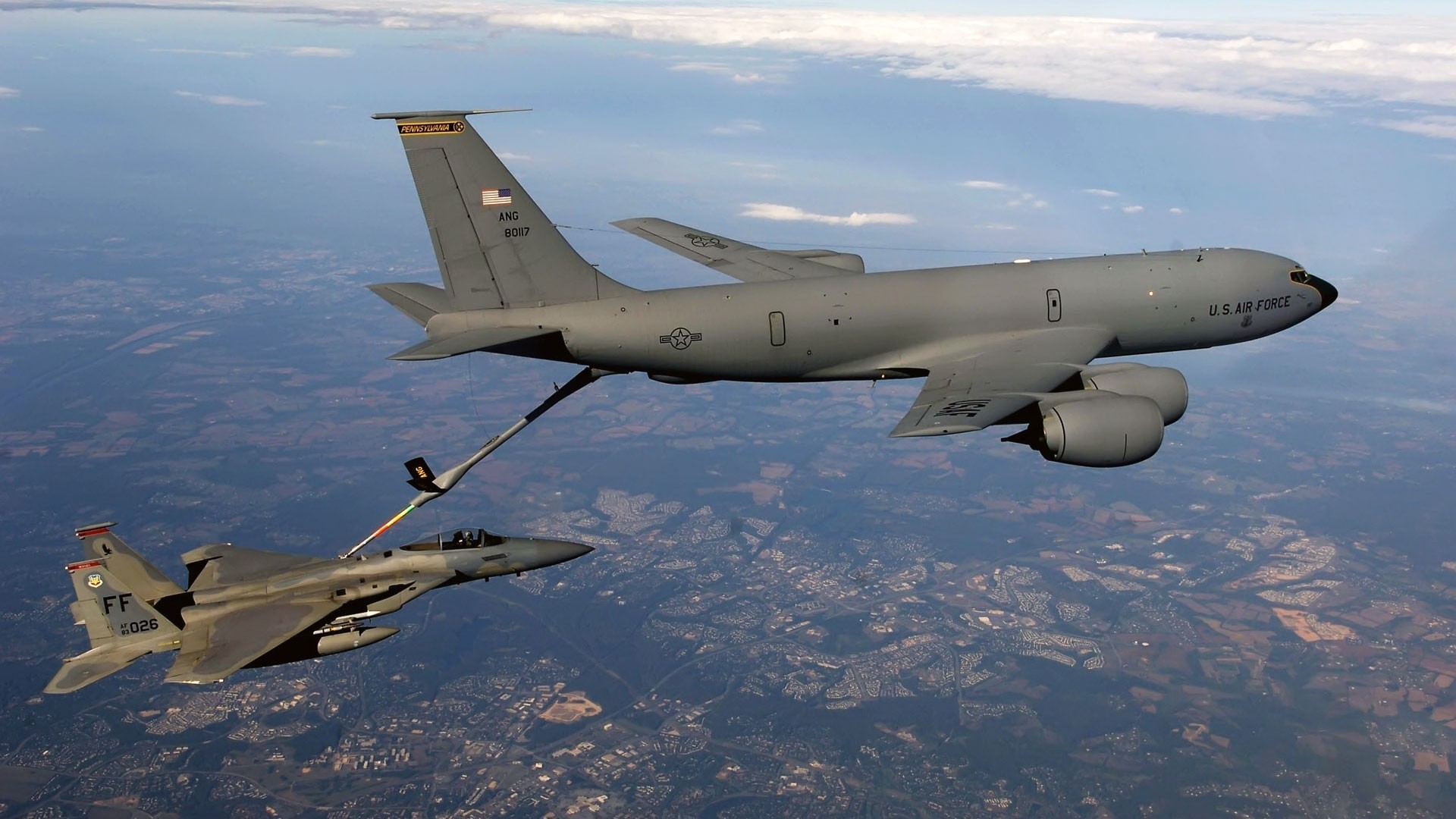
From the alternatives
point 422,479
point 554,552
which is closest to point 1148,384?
point 422,479

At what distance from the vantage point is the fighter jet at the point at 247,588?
41.9 m

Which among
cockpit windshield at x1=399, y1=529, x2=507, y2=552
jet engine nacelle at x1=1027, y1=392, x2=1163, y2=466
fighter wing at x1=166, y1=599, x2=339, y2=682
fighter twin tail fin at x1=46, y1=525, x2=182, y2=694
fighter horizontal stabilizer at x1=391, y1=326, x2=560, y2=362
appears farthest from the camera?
cockpit windshield at x1=399, y1=529, x2=507, y2=552

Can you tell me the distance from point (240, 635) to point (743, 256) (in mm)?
25717

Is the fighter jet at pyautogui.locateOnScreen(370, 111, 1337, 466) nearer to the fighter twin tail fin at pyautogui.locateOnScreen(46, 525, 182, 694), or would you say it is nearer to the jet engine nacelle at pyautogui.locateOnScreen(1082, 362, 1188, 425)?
the jet engine nacelle at pyautogui.locateOnScreen(1082, 362, 1188, 425)

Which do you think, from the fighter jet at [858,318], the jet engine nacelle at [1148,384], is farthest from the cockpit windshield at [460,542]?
the jet engine nacelle at [1148,384]

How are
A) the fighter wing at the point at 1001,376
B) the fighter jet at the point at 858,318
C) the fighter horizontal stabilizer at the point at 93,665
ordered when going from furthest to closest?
1. the fighter horizontal stabilizer at the point at 93,665
2. the fighter jet at the point at 858,318
3. the fighter wing at the point at 1001,376

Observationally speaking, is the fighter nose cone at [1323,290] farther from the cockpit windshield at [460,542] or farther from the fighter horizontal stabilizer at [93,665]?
the fighter horizontal stabilizer at [93,665]

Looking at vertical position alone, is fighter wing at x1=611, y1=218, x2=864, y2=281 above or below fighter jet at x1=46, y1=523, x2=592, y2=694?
above

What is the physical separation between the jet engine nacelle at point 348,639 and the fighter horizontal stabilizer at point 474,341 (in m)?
10.0

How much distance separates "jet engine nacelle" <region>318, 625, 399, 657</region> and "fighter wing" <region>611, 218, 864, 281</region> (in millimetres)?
19924

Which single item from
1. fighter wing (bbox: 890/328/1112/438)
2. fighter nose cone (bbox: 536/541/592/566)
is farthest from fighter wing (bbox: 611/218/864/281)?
fighter nose cone (bbox: 536/541/592/566)

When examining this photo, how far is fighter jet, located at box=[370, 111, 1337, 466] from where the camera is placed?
114 ft

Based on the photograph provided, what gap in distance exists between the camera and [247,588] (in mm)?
44562

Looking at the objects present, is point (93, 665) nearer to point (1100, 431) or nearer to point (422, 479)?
point (422, 479)
